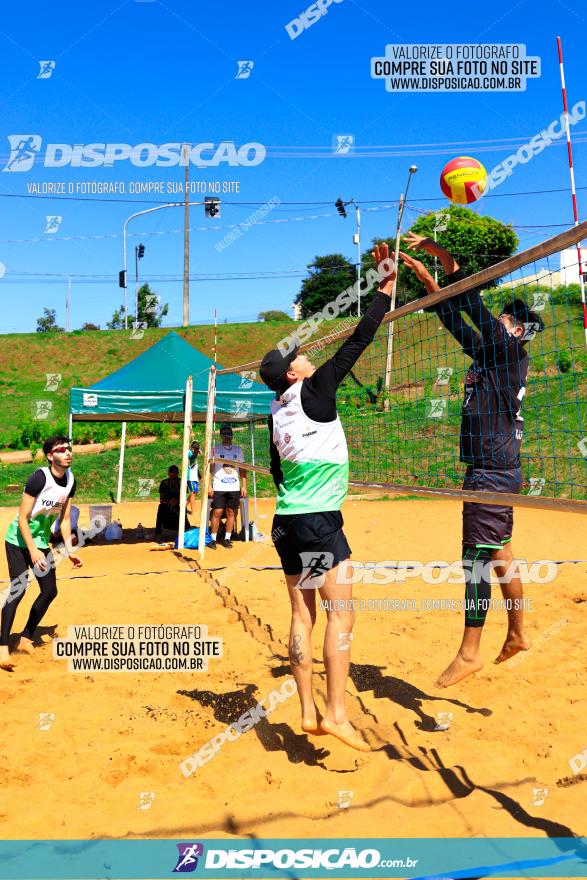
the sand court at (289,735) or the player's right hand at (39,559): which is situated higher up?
the player's right hand at (39,559)

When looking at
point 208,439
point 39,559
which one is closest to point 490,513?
point 39,559

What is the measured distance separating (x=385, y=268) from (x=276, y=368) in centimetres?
82

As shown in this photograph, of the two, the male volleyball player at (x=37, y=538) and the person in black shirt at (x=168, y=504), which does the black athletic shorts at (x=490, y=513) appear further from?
the person in black shirt at (x=168, y=504)

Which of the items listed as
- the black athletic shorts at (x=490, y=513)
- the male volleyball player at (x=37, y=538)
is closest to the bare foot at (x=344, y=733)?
the black athletic shorts at (x=490, y=513)

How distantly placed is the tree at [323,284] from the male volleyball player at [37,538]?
193ft

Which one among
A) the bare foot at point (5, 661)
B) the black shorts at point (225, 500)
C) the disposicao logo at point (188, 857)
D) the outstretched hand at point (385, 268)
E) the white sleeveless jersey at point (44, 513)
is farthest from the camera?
the black shorts at point (225, 500)

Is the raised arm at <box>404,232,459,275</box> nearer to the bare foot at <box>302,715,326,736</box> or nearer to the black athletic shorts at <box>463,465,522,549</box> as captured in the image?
the black athletic shorts at <box>463,465,522,549</box>

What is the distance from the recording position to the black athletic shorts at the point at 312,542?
3.41 m

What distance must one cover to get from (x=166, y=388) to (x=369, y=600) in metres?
5.75

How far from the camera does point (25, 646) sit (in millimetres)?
5195

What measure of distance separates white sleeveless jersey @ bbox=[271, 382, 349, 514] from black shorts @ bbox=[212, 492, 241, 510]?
669cm

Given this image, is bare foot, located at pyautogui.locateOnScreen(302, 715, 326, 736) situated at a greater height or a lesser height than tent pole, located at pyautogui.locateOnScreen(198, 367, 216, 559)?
lesser

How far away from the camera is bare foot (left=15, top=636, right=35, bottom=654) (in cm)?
517

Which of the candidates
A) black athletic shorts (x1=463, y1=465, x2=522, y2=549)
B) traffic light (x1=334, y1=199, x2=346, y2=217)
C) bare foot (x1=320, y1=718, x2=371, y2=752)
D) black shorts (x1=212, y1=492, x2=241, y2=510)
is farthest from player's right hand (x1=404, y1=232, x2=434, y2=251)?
traffic light (x1=334, y1=199, x2=346, y2=217)
